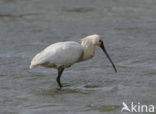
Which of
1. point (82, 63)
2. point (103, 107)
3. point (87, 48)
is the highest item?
point (87, 48)

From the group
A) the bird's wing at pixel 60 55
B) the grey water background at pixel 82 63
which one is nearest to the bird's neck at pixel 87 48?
the bird's wing at pixel 60 55

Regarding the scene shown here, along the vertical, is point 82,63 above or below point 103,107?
below

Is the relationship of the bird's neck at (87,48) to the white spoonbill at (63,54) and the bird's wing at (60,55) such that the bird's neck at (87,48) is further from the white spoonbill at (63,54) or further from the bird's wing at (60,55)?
the bird's wing at (60,55)

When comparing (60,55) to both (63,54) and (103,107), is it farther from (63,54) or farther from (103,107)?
(103,107)

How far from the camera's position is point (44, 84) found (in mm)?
9539

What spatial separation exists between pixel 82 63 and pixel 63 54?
1.89 metres

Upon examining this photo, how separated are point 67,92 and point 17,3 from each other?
982 cm

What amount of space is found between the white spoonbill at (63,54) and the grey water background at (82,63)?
1.33 feet

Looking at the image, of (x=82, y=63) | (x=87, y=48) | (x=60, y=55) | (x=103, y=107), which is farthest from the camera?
(x=82, y=63)

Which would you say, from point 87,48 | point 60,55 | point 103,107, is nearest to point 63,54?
point 60,55

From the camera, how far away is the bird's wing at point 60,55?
9.23 metres

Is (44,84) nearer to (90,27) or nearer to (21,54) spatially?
(21,54)

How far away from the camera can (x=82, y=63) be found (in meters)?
11.2

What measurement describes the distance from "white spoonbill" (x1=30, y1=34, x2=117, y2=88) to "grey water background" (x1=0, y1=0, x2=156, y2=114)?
0.41m
